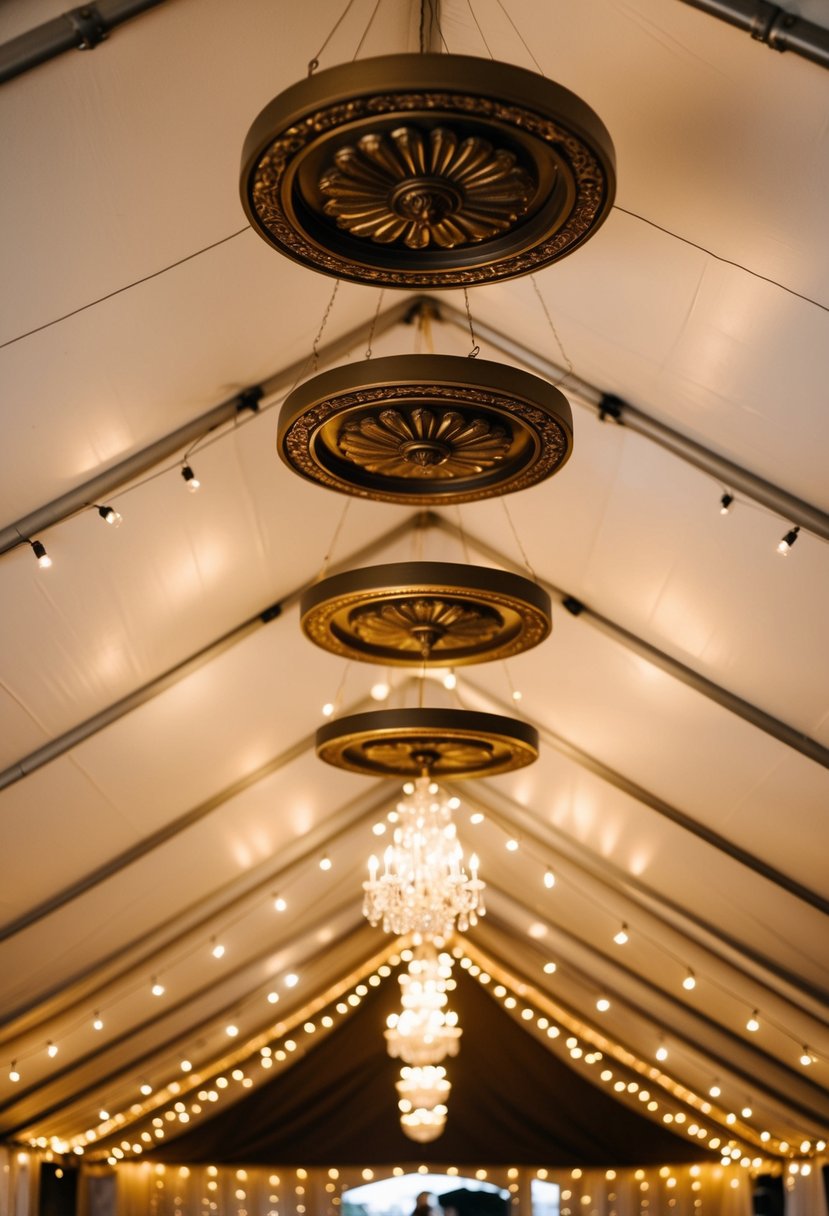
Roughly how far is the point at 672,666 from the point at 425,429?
3871 millimetres

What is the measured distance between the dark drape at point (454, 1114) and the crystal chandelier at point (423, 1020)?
2741mm

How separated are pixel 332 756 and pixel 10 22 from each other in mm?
4516

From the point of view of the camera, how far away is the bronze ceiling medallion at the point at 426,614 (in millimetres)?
6395

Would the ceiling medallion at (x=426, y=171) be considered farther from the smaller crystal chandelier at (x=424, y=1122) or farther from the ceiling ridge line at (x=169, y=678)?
the smaller crystal chandelier at (x=424, y=1122)

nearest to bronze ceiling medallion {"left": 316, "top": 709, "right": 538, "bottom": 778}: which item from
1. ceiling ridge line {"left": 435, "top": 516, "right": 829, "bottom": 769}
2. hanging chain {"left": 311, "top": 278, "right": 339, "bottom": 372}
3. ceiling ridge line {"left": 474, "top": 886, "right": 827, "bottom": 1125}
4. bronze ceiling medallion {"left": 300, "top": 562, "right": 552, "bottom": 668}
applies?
bronze ceiling medallion {"left": 300, "top": 562, "right": 552, "bottom": 668}

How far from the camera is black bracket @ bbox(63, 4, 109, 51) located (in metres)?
4.73

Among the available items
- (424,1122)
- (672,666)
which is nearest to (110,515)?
(672,666)

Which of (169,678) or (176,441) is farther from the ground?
(176,441)

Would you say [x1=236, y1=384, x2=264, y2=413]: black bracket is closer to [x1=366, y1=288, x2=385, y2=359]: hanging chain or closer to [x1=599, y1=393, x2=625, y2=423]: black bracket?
[x1=366, y1=288, x2=385, y2=359]: hanging chain

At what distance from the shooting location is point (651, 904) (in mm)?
11961

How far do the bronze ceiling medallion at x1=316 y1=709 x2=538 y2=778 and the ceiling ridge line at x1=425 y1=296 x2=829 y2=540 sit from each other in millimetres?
1739

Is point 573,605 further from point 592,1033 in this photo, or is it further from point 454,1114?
point 454,1114

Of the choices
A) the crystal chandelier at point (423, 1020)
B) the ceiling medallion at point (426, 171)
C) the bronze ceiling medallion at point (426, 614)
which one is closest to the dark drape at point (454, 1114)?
Result: the crystal chandelier at point (423, 1020)

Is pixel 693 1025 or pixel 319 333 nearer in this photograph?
pixel 319 333
